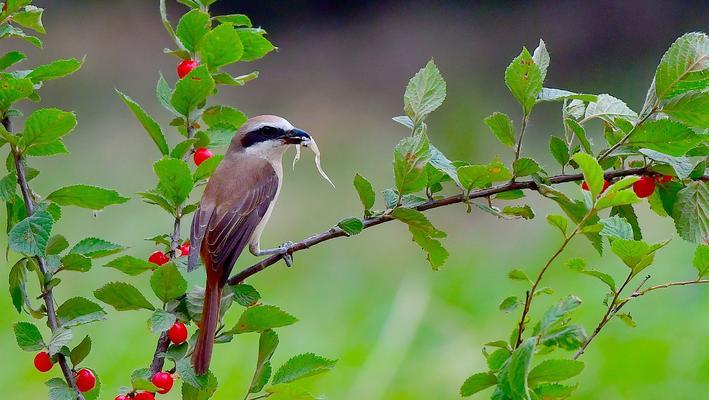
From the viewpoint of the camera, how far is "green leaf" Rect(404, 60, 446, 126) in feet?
2.15

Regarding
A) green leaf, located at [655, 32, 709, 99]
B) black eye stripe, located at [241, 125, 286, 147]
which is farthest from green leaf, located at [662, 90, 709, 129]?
black eye stripe, located at [241, 125, 286, 147]

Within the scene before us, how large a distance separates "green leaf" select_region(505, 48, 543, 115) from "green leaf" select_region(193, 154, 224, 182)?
0.66 feet

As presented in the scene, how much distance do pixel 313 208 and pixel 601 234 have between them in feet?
6.13

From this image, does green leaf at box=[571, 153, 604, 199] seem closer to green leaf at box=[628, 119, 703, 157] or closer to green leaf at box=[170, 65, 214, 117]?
green leaf at box=[628, 119, 703, 157]

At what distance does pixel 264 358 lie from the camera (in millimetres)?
656

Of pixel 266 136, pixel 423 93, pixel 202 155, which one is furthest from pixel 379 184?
pixel 423 93

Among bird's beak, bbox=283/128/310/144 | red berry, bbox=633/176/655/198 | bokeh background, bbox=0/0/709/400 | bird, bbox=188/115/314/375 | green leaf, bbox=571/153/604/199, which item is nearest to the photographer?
green leaf, bbox=571/153/604/199

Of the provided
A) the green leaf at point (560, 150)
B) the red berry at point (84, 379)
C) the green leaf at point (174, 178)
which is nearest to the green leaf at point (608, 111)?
the green leaf at point (560, 150)

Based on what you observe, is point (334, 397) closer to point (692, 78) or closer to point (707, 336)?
point (707, 336)

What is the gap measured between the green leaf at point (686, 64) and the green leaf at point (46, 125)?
0.36m

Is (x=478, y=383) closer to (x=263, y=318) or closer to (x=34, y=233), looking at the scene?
(x=263, y=318)

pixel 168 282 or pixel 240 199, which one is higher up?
pixel 168 282

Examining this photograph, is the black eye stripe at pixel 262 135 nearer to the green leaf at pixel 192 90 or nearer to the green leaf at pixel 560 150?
the green leaf at pixel 192 90

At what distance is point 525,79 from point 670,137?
3.6 inches
